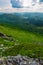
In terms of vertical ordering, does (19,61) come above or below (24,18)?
above

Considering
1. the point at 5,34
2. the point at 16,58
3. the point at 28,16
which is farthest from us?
the point at 28,16

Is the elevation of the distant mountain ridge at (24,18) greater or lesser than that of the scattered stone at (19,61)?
lesser

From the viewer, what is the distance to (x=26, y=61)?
39.4 feet

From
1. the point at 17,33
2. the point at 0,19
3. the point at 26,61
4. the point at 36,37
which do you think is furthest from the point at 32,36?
the point at 26,61

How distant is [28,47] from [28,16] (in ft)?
22.8

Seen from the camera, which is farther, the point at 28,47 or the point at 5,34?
the point at 5,34

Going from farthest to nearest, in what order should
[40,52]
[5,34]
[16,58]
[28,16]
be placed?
[28,16] < [5,34] < [40,52] < [16,58]

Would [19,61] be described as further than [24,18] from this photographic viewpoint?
No

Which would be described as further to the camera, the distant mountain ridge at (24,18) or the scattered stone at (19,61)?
the distant mountain ridge at (24,18)

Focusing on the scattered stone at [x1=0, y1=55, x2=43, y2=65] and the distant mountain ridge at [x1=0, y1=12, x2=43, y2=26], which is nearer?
the scattered stone at [x1=0, y1=55, x2=43, y2=65]

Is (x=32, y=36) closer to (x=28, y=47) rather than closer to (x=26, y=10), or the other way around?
(x=26, y=10)

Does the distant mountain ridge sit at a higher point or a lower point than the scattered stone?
lower

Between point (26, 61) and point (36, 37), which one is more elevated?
point (26, 61)

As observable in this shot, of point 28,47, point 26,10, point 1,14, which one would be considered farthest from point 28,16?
point 28,47
